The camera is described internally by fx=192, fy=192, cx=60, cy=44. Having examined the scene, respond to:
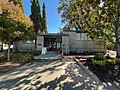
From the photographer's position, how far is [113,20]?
1352cm

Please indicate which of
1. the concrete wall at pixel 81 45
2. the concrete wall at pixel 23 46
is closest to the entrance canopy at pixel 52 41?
the concrete wall at pixel 81 45

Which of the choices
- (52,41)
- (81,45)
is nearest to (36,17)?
(52,41)

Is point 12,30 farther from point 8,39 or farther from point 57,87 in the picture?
point 57,87

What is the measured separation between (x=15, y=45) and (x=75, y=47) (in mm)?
9872

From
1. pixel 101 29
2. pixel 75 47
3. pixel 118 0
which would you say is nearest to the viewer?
pixel 118 0

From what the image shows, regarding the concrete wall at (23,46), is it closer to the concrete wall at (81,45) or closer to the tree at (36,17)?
the tree at (36,17)

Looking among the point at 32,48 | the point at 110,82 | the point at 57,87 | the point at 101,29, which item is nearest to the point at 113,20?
the point at 101,29

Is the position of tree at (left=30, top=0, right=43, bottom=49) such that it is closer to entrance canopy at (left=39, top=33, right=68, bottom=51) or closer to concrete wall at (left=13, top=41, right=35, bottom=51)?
entrance canopy at (left=39, top=33, right=68, bottom=51)

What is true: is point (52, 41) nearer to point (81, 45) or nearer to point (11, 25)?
point (81, 45)

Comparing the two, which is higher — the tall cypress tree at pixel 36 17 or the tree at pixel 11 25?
the tall cypress tree at pixel 36 17

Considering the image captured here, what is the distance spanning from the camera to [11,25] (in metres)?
18.3

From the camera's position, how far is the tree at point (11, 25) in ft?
59.4

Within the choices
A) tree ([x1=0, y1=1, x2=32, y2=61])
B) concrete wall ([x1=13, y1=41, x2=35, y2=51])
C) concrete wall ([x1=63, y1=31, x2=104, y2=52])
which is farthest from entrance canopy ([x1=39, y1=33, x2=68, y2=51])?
tree ([x1=0, y1=1, x2=32, y2=61])

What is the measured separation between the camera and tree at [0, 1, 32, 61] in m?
18.1
